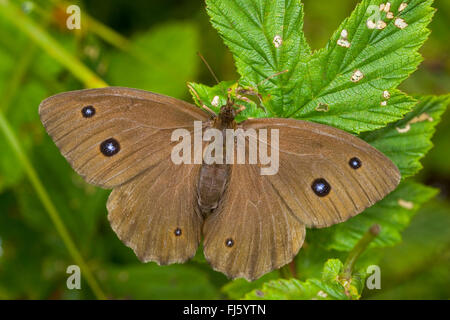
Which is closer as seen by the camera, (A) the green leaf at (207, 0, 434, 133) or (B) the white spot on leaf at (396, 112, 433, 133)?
(A) the green leaf at (207, 0, 434, 133)

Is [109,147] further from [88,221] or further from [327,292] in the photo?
[88,221]

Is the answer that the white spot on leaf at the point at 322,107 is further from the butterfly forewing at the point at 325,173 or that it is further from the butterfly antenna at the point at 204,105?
the butterfly antenna at the point at 204,105

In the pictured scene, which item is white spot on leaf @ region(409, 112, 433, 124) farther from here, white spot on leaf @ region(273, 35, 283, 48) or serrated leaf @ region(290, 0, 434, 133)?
white spot on leaf @ region(273, 35, 283, 48)

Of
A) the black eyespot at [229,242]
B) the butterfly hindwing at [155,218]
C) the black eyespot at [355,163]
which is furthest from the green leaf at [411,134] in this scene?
the butterfly hindwing at [155,218]

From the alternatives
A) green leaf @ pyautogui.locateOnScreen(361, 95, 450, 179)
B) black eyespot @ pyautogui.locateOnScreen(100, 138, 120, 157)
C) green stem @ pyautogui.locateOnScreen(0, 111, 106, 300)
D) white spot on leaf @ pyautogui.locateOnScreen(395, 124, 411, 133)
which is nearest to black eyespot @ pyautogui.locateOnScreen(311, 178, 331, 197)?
green leaf @ pyautogui.locateOnScreen(361, 95, 450, 179)

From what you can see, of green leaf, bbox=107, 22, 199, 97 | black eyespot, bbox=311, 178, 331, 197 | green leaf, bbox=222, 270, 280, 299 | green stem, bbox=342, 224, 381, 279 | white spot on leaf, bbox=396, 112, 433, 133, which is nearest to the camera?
green stem, bbox=342, 224, 381, 279

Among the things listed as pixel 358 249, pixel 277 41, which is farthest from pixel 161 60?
pixel 358 249

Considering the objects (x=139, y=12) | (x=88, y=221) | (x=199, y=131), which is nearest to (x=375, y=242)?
(x=199, y=131)
